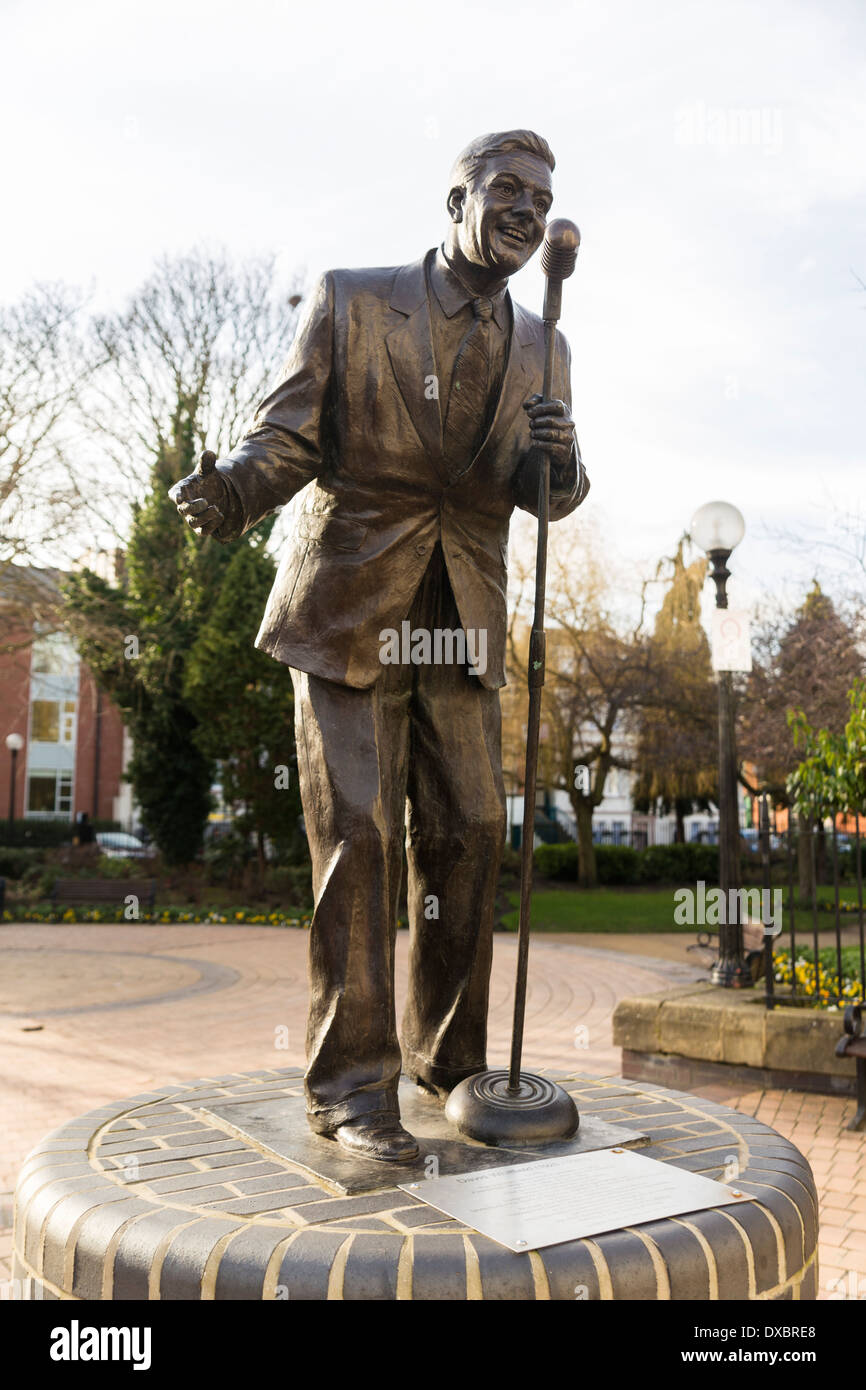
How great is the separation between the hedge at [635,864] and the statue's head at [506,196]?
893 inches

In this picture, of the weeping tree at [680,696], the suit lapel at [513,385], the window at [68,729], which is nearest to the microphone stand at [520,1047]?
the suit lapel at [513,385]

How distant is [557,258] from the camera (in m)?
2.94

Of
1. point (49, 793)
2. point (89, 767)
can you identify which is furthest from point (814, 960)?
point (49, 793)

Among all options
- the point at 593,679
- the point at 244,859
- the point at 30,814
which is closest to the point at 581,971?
the point at 244,859

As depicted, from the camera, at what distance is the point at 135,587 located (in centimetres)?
2050

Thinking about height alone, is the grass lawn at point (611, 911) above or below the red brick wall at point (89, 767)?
below

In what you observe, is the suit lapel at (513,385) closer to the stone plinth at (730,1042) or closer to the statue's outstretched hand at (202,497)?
the statue's outstretched hand at (202,497)

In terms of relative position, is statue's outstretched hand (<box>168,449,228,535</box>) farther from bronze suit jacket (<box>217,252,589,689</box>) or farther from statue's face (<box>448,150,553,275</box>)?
statue's face (<box>448,150,553,275</box>)

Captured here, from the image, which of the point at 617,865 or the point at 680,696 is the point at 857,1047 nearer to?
the point at 680,696

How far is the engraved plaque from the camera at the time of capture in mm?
2268

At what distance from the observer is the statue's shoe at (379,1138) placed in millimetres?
2672

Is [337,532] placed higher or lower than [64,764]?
higher

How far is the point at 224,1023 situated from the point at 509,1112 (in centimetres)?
614
